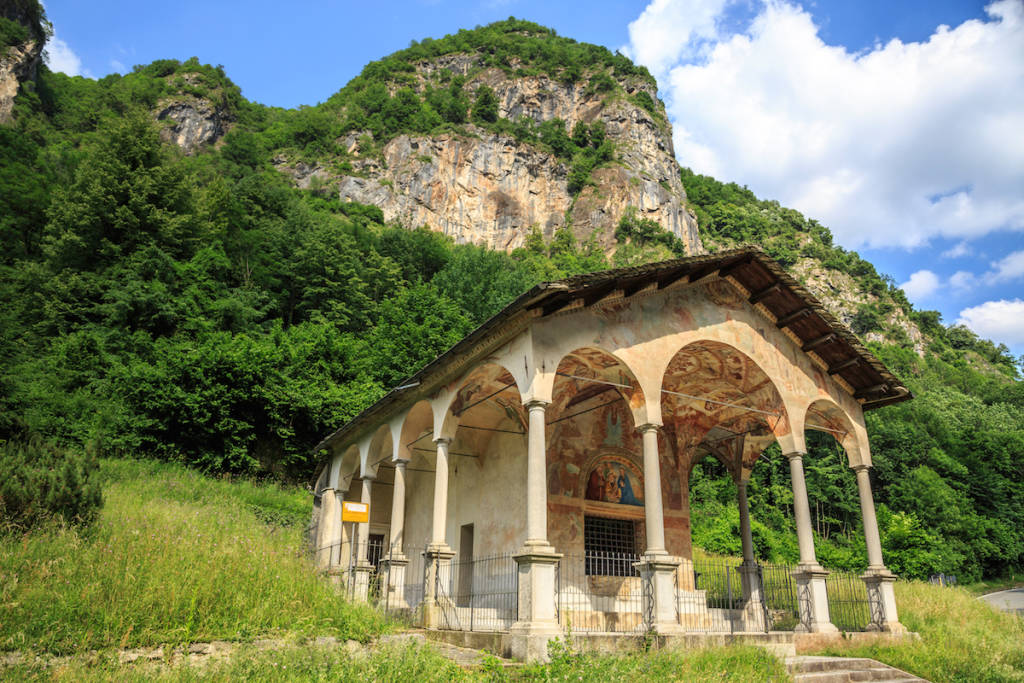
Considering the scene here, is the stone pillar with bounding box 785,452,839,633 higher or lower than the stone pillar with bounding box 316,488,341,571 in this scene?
lower

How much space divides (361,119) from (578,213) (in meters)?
30.7

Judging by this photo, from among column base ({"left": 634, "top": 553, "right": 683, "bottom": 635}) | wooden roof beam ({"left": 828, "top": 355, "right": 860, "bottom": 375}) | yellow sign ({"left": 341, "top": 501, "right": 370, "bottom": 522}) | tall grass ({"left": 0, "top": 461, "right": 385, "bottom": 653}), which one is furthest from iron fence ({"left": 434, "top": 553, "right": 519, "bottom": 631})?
wooden roof beam ({"left": 828, "top": 355, "right": 860, "bottom": 375})

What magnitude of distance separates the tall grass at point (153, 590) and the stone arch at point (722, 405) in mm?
6931

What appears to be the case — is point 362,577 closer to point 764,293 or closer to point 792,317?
point 764,293

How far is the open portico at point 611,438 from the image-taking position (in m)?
10.8

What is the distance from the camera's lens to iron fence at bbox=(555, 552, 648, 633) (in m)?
13.4

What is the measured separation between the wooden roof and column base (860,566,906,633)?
394 cm

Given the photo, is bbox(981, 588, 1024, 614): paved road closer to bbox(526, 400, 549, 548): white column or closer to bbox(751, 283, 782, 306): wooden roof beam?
bbox(751, 283, 782, 306): wooden roof beam

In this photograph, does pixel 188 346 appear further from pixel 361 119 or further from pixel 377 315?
pixel 361 119

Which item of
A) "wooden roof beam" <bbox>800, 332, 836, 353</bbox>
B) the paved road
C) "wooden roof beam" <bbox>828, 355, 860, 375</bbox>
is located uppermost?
"wooden roof beam" <bbox>800, 332, 836, 353</bbox>

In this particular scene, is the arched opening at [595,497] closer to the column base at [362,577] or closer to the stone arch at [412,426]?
the stone arch at [412,426]

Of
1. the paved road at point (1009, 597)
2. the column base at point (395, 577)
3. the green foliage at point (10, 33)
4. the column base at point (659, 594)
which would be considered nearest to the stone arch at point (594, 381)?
the column base at point (659, 594)

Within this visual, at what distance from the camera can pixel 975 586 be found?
112 ft

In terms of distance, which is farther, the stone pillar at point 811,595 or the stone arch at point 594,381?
the stone pillar at point 811,595
